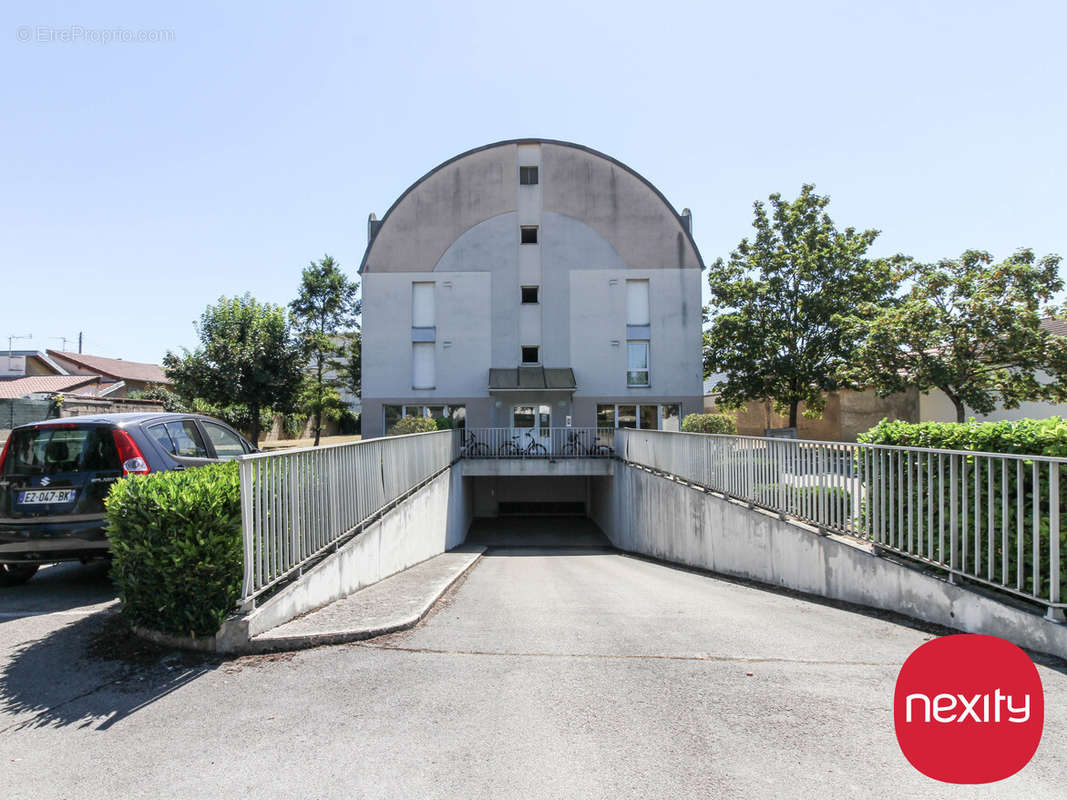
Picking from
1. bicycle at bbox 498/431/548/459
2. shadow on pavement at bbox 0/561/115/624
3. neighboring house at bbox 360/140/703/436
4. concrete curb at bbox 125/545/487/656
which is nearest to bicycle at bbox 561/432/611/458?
bicycle at bbox 498/431/548/459

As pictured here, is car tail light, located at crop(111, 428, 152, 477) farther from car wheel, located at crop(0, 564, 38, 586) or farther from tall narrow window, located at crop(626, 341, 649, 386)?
tall narrow window, located at crop(626, 341, 649, 386)

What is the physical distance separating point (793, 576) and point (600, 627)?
383cm

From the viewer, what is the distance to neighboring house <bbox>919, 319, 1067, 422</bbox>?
24.4 meters

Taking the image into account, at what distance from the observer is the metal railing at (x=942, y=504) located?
4.39m

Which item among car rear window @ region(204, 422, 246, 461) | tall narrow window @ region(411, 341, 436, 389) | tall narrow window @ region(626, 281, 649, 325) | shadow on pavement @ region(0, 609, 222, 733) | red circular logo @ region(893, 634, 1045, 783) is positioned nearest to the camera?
red circular logo @ region(893, 634, 1045, 783)

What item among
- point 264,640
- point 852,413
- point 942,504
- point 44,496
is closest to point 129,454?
point 44,496

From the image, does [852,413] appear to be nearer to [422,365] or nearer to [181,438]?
[422,365]

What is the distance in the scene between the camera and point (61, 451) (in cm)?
576

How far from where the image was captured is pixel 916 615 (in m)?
5.46

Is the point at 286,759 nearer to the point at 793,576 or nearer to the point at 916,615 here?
the point at 916,615

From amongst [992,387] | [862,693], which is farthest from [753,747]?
[992,387]

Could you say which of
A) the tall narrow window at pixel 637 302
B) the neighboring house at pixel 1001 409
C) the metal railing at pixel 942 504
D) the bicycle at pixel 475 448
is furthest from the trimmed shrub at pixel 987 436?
the neighboring house at pixel 1001 409

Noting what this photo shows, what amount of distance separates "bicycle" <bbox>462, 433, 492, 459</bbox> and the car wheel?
14.9m

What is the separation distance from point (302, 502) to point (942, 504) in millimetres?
5703
